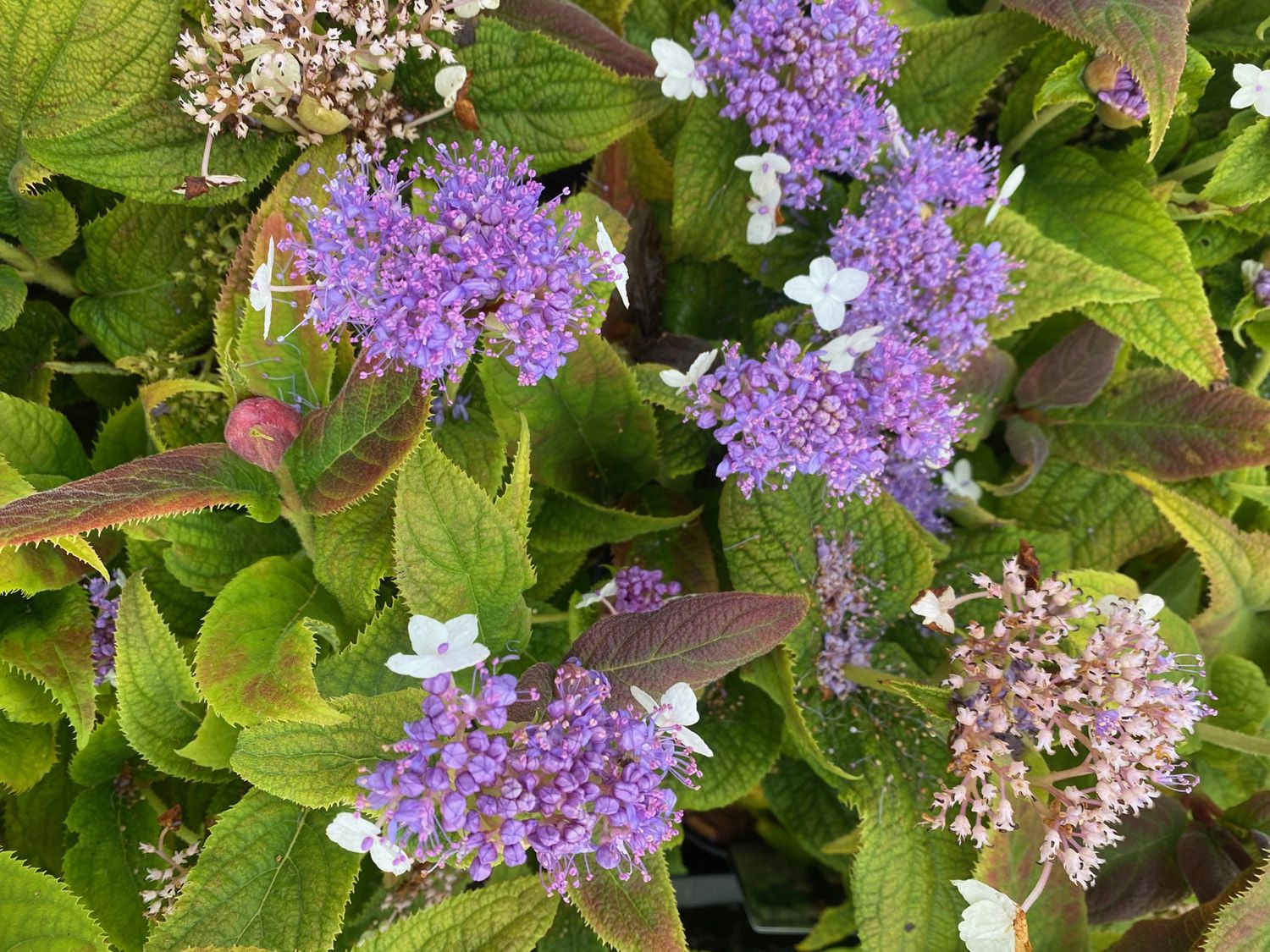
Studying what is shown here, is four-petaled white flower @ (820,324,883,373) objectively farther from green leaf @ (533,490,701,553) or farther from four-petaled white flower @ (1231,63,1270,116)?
four-petaled white flower @ (1231,63,1270,116)

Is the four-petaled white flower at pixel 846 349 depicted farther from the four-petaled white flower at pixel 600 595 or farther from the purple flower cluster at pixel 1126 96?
the purple flower cluster at pixel 1126 96

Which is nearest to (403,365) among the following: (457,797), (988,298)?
(457,797)

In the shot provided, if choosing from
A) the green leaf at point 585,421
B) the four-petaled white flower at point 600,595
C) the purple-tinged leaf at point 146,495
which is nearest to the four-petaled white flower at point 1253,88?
the green leaf at point 585,421

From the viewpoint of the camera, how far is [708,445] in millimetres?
1084

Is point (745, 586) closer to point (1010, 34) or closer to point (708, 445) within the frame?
point (708, 445)

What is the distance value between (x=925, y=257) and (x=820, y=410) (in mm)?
252

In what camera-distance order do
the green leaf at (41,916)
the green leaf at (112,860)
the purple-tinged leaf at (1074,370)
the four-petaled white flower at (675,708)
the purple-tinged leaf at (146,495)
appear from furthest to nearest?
the purple-tinged leaf at (1074,370) → the green leaf at (112,860) → the green leaf at (41,916) → the four-petaled white flower at (675,708) → the purple-tinged leaf at (146,495)

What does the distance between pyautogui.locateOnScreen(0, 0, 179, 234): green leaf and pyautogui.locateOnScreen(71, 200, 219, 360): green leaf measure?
107mm

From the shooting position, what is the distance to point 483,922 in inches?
33.4

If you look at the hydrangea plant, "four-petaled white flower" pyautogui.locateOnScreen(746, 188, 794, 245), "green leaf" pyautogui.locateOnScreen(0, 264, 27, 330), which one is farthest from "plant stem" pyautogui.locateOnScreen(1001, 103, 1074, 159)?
"green leaf" pyautogui.locateOnScreen(0, 264, 27, 330)

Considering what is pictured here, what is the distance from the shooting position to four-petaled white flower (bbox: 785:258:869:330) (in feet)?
2.97

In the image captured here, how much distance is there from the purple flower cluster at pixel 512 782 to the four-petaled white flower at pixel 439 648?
0.15 ft

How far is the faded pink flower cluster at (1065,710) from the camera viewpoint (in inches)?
31.4

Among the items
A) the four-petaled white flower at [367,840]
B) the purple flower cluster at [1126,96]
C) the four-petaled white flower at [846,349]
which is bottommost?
the four-petaled white flower at [367,840]
